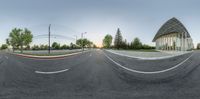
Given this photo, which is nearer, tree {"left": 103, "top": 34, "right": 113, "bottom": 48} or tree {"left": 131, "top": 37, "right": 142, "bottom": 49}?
tree {"left": 131, "top": 37, "right": 142, "bottom": 49}

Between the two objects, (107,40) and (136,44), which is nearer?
(136,44)

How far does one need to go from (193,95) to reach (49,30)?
1378 inches

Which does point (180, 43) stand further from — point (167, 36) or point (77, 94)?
point (77, 94)

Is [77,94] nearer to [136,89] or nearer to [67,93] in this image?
[67,93]

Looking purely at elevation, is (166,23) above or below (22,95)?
above

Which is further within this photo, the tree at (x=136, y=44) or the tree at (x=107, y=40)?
the tree at (x=107, y=40)

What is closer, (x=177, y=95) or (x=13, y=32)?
(x=177, y=95)

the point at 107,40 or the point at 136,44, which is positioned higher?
the point at 107,40

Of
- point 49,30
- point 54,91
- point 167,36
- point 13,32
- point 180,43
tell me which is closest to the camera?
point 54,91

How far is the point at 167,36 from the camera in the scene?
75.9m

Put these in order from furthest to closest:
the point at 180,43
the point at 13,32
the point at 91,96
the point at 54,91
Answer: the point at 13,32
the point at 180,43
the point at 54,91
the point at 91,96

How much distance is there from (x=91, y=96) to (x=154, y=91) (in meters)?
2.01

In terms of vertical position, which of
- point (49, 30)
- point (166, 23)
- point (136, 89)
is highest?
point (166, 23)

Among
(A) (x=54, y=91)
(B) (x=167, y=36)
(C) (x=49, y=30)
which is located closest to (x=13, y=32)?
(C) (x=49, y=30)
